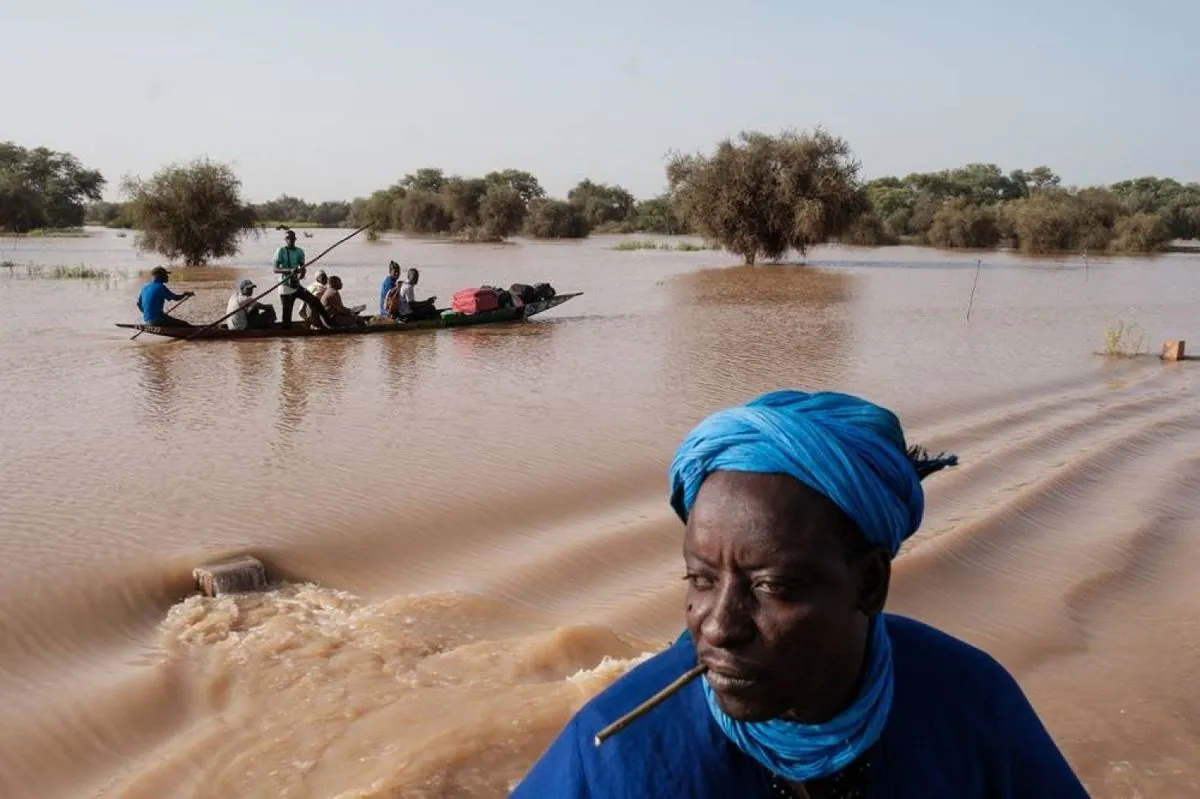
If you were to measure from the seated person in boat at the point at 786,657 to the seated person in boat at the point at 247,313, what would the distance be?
14700mm

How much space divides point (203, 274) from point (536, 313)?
50.7 ft

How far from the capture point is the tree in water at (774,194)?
3591 cm

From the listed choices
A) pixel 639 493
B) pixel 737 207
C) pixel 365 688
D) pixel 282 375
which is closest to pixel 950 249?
pixel 737 207

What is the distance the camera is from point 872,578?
1326 millimetres

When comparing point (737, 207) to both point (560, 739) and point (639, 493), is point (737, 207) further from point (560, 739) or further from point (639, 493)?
point (560, 739)

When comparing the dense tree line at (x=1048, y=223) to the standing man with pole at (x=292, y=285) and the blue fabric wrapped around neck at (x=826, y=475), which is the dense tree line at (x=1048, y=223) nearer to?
the standing man with pole at (x=292, y=285)

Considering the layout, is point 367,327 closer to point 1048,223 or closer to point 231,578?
point 231,578

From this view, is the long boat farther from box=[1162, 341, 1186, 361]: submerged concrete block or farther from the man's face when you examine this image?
the man's face

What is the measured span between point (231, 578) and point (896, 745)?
428 cm

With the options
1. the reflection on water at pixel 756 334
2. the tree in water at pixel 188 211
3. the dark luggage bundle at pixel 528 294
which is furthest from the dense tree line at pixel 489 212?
the dark luggage bundle at pixel 528 294

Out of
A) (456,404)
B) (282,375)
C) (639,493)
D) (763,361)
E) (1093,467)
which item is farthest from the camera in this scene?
(763,361)

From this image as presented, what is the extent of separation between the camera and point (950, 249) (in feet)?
174

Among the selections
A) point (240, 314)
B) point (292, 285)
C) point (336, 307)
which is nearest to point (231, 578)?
point (240, 314)

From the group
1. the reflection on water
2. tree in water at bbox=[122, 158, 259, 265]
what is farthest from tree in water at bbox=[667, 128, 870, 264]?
tree in water at bbox=[122, 158, 259, 265]
